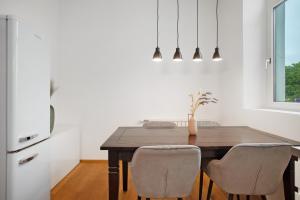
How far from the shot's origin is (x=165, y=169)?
4.50ft

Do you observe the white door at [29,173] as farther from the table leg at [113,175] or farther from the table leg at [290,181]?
the table leg at [290,181]

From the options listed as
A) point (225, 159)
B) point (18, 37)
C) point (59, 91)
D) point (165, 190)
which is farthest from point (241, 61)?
point (59, 91)

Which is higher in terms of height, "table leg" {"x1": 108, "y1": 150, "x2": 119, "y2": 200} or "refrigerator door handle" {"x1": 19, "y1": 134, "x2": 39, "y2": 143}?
"refrigerator door handle" {"x1": 19, "y1": 134, "x2": 39, "y2": 143}

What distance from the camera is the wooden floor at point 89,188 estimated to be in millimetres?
2375

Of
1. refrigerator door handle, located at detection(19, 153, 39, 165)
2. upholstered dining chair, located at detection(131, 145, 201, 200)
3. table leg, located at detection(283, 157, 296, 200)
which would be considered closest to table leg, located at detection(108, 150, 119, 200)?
upholstered dining chair, located at detection(131, 145, 201, 200)

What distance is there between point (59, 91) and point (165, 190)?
9.30ft

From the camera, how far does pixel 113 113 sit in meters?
3.61

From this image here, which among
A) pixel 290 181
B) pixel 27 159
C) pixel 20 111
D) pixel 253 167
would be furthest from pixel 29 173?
pixel 290 181

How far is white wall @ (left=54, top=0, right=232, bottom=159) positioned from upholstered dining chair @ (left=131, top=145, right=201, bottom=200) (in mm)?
2208

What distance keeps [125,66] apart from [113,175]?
238 centimetres

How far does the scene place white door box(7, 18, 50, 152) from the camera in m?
1.41

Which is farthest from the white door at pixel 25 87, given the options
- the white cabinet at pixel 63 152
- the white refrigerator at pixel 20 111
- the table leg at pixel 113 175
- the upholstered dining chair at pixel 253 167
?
the upholstered dining chair at pixel 253 167

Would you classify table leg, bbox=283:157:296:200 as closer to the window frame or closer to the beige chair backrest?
the beige chair backrest

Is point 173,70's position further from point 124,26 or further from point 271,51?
point 271,51
